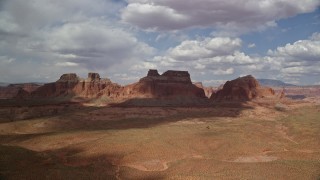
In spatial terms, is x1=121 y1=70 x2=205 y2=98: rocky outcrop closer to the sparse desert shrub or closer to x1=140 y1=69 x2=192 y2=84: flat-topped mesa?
x1=140 y1=69 x2=192 y2=84: flat-topped mesa

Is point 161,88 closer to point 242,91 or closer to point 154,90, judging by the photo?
point 154,90

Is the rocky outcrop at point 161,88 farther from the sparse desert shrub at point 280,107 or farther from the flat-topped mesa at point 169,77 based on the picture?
the sparse desert shrub at point 280,107

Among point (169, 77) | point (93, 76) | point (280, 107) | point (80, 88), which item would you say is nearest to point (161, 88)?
point (169, 77)

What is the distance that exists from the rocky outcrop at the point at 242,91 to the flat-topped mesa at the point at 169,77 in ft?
56.5

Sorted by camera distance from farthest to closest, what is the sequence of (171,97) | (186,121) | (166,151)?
(171,97), (186,121), (166,151)

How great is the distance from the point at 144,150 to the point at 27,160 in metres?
18.0

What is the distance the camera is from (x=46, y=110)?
118 m

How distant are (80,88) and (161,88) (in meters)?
39.9

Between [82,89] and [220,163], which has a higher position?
[82,89]

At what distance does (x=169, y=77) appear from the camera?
180000 millimetres

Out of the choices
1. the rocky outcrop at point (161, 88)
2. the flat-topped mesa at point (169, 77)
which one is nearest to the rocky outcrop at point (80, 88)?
the rocky outcrop at point (161, 88)

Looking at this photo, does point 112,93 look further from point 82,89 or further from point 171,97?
→ point 171,97

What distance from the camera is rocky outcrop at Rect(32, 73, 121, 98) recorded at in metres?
177

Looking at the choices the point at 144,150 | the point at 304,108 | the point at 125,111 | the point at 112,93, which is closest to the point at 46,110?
the point at 125,111
